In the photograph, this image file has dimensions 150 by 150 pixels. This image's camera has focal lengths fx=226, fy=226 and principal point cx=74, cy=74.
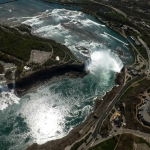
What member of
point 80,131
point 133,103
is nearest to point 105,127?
point 80,131

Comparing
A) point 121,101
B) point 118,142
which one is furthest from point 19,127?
point 121,101

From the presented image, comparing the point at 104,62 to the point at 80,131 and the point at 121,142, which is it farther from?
the point at 121,142

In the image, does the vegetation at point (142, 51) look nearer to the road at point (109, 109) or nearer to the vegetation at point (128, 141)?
the road at point (109, 109)

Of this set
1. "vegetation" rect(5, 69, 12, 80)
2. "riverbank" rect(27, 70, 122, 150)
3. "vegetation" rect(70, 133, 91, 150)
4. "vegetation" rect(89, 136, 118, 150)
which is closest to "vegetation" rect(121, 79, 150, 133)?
"riverbank" rect(27, 70, 122, 150)

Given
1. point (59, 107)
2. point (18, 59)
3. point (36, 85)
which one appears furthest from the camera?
point (18, 59)

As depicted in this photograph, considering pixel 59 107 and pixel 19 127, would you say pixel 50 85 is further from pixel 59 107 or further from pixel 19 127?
pixel 19 127

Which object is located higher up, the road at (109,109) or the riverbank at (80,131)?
the road at (109,109)

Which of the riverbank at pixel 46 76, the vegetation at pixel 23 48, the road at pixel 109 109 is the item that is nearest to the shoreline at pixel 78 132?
the road at pixel 109 109

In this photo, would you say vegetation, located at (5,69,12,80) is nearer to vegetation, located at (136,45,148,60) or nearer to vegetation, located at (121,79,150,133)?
vegetation, located at (121,79,150,133)
